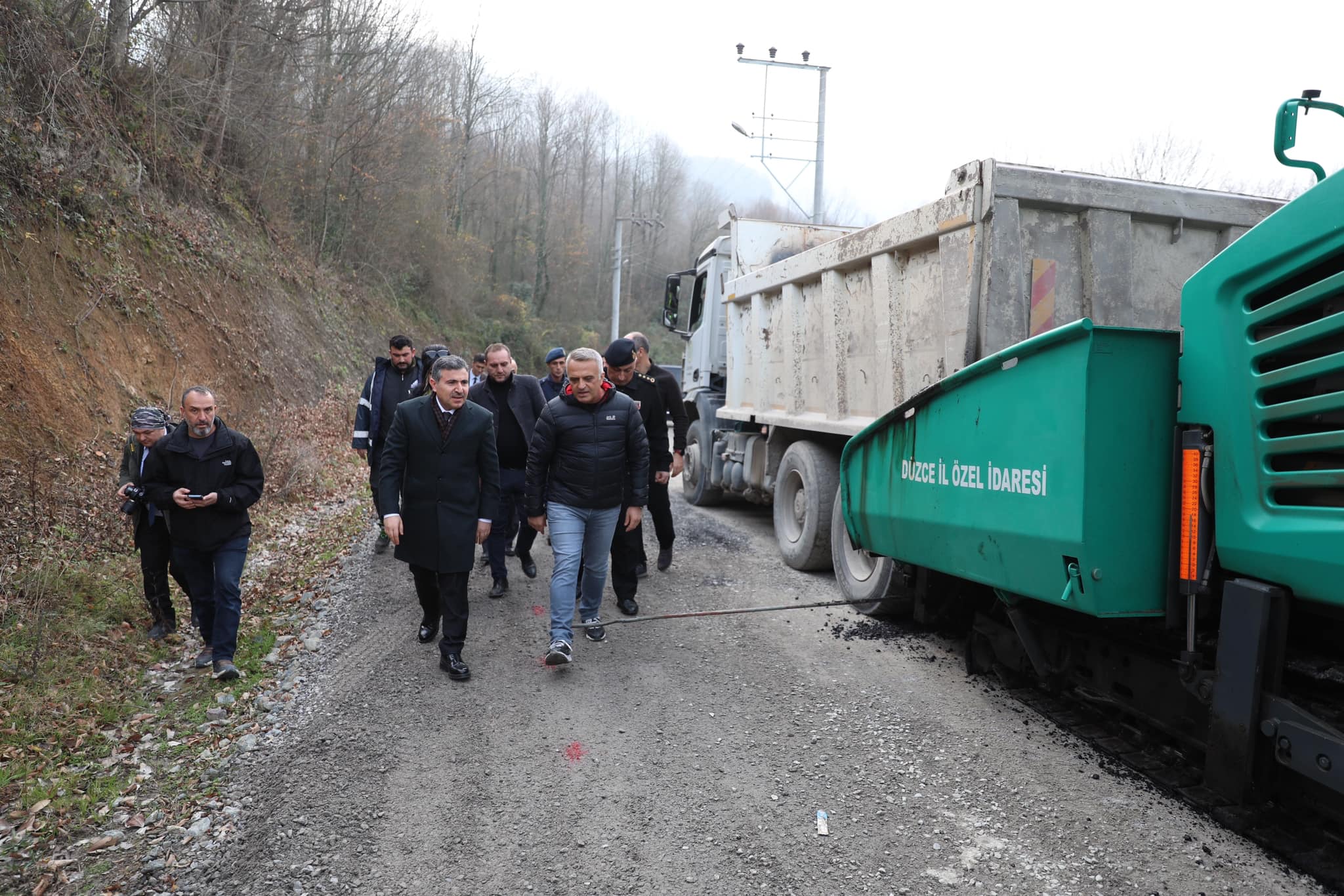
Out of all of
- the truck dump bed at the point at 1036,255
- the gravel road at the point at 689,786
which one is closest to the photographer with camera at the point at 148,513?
the gravel road at the point at 689,786

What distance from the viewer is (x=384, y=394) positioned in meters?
6.91

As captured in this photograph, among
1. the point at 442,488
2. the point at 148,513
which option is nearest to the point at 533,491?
the point at 442,488

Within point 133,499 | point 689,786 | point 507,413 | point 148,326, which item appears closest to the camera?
point 689,786

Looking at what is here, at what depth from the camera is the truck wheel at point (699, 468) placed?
10.1 meters

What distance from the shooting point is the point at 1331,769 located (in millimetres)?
2443

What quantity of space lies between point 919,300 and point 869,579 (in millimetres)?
1928

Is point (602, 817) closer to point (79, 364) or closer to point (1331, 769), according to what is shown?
point (1331, 769)

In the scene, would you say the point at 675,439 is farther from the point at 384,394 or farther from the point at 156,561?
the point at 156,561

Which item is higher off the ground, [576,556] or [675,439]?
[675,439]

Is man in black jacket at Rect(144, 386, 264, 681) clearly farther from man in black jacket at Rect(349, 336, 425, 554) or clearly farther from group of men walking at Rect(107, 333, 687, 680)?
man in black jacket at Rect(349, 336, 425, 554)

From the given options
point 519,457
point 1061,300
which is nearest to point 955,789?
point 1061,300

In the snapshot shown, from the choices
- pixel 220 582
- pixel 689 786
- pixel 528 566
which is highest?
pixel 220 582

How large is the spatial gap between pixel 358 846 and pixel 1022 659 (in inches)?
124

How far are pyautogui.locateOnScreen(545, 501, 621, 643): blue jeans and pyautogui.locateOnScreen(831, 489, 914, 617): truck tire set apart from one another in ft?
5.29
